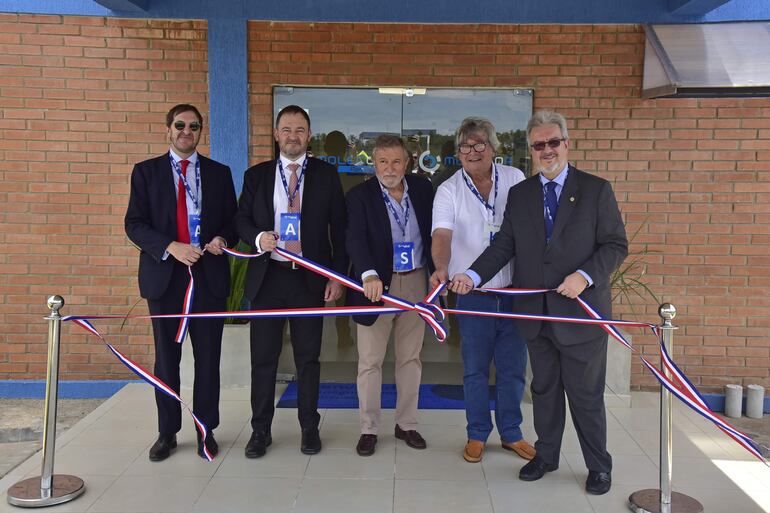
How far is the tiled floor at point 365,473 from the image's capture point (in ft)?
11.6

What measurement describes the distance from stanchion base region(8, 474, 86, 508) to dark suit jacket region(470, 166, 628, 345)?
2476 mm

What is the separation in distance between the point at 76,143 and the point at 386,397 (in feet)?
10.6

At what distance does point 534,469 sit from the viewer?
3836 millimetres

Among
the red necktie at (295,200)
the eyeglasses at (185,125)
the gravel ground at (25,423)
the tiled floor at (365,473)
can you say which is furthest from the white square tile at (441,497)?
the gravel ground at (25,423)

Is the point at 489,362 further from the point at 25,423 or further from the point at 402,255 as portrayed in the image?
the point at 25,423

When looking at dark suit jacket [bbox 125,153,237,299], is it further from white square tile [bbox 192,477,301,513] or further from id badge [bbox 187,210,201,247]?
white square tile [bbox 192,477,301,513]

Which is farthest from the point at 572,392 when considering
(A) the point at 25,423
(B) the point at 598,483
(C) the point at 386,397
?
(A) the point at 25,423

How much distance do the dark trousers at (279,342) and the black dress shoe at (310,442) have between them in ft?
0.12

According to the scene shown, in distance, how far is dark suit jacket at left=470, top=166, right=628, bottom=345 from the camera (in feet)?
11.5

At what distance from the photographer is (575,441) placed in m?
4.42

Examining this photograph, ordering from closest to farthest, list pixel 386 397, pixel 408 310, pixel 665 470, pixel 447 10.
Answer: pixel 665 470, pixel 408 310, pixel 386 397, pixel 447 10

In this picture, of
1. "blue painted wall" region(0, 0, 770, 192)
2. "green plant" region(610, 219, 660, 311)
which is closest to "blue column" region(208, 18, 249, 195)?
"blue painted wall" region(0, 0, 770, 192)

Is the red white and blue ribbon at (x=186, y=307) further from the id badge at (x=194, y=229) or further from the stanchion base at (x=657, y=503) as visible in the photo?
the stanchion base at (x=657, y=503)

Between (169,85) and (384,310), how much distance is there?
3.12 meters
